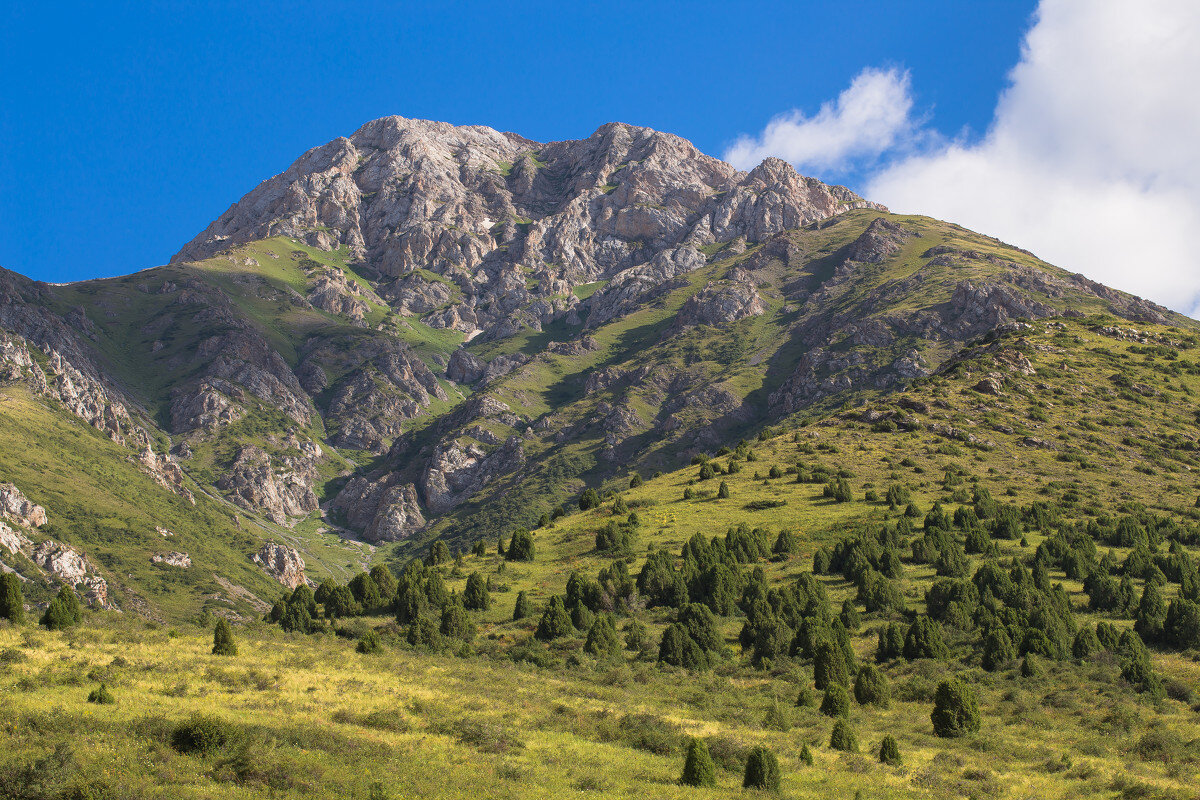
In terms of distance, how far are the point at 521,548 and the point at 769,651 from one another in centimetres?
3773

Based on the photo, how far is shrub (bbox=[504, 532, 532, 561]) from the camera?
8794cm

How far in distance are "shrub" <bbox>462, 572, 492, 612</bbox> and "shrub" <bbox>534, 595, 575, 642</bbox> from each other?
10.2m

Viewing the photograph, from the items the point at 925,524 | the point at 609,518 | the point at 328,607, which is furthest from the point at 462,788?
the point at 609,518

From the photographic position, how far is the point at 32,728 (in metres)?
25.3

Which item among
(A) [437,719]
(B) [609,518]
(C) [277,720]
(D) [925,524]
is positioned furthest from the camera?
(B) [609,518]

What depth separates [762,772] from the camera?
1158 inches

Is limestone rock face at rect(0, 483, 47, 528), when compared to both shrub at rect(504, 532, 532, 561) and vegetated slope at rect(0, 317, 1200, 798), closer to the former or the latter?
vegetated slope at rect(0, 317, 1200, 798)

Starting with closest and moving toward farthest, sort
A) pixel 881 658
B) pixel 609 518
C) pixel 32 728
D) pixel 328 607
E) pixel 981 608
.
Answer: pixel 32 728 → pixel 881 658 → pixel 981 608 → pixel 328 607 → pixel 609 518

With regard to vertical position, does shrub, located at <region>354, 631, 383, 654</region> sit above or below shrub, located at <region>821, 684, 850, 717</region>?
below

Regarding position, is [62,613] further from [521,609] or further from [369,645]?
[521,609]

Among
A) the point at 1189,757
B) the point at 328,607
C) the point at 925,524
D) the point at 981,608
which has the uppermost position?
the point at 925,524

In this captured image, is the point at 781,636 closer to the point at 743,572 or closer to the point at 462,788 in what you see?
the point at 743,572

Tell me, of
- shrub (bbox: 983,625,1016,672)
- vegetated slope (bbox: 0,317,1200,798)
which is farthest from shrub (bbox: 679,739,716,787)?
shrub (bbox: 983,625,1016,672)

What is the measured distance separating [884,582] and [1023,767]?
2942 cm
